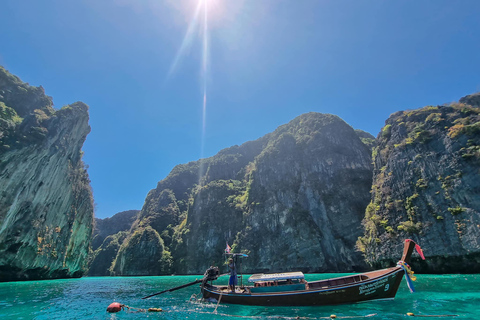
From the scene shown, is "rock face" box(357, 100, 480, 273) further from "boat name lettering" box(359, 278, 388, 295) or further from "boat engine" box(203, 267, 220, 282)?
"boat engine" box(203, 267, 220, 282)

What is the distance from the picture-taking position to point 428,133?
46500mm

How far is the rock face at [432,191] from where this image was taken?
35094 mm

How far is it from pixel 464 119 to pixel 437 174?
443 inches

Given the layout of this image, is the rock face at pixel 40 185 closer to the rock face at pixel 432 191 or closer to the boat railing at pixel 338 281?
the boat railing at pixel 338 281

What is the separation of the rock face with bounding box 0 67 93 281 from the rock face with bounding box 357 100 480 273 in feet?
232

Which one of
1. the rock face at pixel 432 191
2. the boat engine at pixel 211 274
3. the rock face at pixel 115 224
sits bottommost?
the boat engine at pixel 211 274

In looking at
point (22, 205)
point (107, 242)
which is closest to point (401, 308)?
point (22, 205)

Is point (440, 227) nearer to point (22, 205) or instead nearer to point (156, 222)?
point (22, 205)

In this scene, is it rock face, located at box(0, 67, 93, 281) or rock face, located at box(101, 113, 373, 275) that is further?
rock face, located at box(101, 113, 373, 275)

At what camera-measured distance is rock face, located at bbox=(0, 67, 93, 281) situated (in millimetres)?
43875

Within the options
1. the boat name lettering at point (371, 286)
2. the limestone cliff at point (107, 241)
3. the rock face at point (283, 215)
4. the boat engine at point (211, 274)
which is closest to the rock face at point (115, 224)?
the limestone cliff at point (107, 241)

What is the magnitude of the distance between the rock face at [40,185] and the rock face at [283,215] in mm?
42031

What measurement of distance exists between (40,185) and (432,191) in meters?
78.2

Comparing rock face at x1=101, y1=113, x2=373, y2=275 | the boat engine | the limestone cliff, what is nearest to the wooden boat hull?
the boat engine
